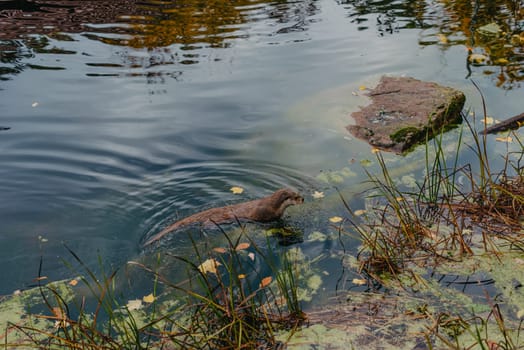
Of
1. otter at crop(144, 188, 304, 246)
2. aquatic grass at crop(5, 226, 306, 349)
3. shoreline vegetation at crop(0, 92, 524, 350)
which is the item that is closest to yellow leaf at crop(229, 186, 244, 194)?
otter at crop(144, 188, 304, 246)

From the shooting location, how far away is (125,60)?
1056 cm

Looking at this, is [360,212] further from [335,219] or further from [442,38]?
[442,38]

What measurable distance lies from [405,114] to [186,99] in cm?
359

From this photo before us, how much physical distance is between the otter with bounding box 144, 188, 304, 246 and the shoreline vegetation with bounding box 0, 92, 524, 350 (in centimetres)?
30

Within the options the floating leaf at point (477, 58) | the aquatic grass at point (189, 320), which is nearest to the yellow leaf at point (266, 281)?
the aquatic grass at point (189, 320)

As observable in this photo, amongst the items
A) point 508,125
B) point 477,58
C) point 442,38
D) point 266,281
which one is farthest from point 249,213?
point 442,38

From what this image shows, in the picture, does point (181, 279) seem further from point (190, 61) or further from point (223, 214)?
point (190, 61)

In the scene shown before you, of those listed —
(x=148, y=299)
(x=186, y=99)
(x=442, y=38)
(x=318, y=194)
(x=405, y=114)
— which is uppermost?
(x=442, y=38)

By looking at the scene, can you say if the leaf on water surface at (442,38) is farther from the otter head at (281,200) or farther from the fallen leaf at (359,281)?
the fallen leaf at (359,281)

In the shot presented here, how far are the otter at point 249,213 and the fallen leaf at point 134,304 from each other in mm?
926

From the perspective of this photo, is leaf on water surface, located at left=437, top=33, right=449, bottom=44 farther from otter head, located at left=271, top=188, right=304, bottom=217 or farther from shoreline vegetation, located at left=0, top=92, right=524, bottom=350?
otter head, located at left=271, top=188, right=304, bottom=217

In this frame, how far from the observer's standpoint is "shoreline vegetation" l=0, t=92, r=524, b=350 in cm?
353

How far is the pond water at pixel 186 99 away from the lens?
6.05 metres

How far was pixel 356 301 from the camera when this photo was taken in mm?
4148
